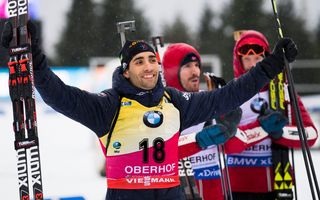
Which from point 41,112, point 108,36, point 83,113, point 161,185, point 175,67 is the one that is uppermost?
point 108,36

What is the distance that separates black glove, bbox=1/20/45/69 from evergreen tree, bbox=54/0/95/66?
952 inches

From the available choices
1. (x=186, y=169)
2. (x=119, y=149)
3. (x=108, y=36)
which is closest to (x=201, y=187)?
(x=186, y=169)

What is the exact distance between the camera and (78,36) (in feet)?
127

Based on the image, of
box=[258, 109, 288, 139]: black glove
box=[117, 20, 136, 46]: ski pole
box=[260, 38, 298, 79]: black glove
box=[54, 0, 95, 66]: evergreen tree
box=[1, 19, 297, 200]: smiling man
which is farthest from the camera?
box=[54, 0, 95, 66]: evergreen tree

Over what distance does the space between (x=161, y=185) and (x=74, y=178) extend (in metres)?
7.27

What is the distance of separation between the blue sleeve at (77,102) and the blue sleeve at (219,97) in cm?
49

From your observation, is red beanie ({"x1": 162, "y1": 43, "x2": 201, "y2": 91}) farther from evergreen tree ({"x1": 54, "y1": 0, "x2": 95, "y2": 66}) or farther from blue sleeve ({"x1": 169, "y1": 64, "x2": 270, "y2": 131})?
evergreen tree ({"x1": 54, "y1": 0, "x2": 95, "y2": 66})

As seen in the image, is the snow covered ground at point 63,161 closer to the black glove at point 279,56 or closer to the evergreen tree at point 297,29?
the black glove at point 279,56

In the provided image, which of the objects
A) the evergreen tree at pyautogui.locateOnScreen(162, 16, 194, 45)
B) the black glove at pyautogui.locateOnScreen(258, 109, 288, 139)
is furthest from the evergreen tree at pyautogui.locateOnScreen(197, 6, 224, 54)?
the black glove at pyautogui.locateOnScreen(258, 109, 288, 139)

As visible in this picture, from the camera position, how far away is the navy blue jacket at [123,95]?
13.0 ft

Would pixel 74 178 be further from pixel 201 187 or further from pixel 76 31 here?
pixel 76 31

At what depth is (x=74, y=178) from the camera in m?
11.3

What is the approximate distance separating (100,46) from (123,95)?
96.7 feet

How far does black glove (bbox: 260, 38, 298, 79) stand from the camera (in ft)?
14.5
